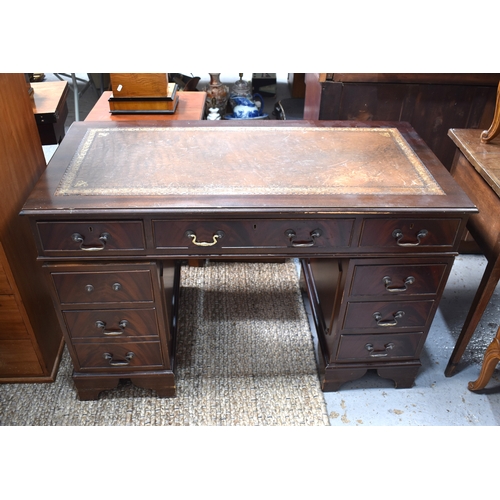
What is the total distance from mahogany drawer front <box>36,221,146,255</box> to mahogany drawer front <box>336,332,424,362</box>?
2.56 ft

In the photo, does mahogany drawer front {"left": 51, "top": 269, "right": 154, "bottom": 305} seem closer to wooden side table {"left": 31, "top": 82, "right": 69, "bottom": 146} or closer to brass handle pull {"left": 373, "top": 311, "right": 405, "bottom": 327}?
brass handle pull {"left": 373, "top": 311, "right": 405, "bottom": 327}

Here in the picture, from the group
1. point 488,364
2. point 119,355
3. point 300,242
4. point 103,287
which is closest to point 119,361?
point 119,355

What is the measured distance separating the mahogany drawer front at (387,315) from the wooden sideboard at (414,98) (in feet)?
3.22

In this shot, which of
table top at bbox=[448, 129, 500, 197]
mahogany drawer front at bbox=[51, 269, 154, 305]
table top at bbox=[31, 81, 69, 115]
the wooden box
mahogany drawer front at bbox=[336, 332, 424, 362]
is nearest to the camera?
mahogany drawer front at bbox=[51, 269, 154, 305]

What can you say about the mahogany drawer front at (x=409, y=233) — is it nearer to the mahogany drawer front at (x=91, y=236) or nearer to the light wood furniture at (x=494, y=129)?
the light wood furniture at (x=494, y=129)

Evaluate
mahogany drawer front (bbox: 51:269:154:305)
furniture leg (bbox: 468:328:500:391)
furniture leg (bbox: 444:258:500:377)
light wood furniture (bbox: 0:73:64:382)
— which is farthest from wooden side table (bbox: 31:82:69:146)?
furniture leg (bbox: 468:328:500:391)

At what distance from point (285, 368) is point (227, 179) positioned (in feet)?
2.77

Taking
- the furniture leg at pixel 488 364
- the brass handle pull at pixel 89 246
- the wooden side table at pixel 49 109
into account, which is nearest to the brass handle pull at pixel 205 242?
the brass handle pull at pixel 89 246

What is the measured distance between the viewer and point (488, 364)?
1.70 metres

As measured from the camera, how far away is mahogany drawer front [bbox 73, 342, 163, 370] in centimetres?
160

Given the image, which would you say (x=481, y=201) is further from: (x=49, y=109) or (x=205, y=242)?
(x=49, y=109)

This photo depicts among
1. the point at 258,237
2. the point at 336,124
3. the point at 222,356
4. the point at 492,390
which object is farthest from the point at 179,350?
the point at 492,390

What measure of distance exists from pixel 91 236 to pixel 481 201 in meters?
1.27

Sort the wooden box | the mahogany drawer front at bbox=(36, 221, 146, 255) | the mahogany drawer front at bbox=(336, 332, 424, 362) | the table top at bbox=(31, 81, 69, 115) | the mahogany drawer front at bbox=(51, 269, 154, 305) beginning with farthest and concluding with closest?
the table top at bbox=(31, 81, 69, 115) < the wooden box < the mahogany drawer front at bbox=(336, 332, 424, 362) < the mahogany drawer front at bbox=(51, 269, 154, 305) < the mahogany drawer front at bbox=(36, 221, 146, 255)
